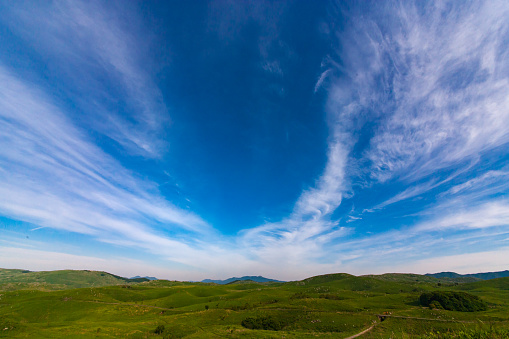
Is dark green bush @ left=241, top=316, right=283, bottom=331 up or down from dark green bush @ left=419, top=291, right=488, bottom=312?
down

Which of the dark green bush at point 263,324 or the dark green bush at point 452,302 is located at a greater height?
the dark green bush at point 452,302

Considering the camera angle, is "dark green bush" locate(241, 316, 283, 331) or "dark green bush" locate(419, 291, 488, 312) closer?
"dark green bush" locate(241, 316, 283, 331)

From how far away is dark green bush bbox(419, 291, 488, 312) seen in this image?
90.0 m

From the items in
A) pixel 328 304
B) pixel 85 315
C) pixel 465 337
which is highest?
pixel 465 337

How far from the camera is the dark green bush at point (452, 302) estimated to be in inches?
3544

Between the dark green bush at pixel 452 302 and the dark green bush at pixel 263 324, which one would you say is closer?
the dark green bush at pixel 263 324

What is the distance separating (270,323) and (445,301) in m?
86.2

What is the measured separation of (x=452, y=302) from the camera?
93.2 metres

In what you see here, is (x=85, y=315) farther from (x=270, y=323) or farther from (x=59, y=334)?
(x=270, y=323)

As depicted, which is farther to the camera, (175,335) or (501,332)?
(175,335)

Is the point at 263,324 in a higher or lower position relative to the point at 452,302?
lower

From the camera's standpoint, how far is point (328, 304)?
91500 millimetres

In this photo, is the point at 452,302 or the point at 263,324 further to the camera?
the point at 452,302

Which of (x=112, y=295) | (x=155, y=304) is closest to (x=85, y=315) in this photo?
(x=155, y=304)
